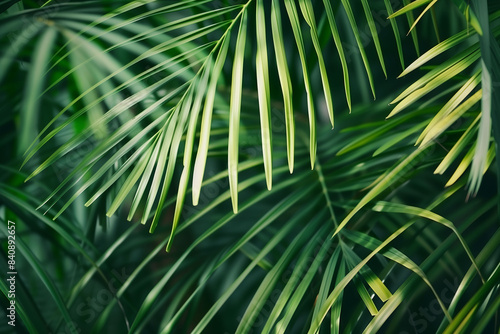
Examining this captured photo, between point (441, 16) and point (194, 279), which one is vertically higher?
point (441, 16)

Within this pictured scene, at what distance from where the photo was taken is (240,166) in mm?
618

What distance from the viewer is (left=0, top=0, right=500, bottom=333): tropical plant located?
454 mm

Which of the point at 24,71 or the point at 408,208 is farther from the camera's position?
the point at 24,71

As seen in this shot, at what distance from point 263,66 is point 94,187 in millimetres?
369

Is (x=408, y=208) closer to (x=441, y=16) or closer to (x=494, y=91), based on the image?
(x=494, y=91)

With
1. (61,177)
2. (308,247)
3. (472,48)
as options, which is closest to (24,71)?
(61,177)

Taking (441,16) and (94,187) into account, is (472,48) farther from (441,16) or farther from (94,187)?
(94,187)

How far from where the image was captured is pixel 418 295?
664 mm

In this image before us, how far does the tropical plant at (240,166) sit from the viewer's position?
45 centimetres

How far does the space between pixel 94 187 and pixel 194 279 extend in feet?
0.66

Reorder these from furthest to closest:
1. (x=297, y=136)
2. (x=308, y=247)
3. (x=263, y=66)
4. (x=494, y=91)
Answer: (x=297, y=136) < (x=308, y=247) < (x=263, y=66) < (x=494, y=91)

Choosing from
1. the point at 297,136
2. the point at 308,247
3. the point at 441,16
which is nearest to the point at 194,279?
the point at 308,247

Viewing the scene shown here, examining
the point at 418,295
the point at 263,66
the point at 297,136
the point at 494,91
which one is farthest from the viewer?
the point at 297,136

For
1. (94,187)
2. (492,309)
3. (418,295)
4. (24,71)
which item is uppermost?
(24,71)
